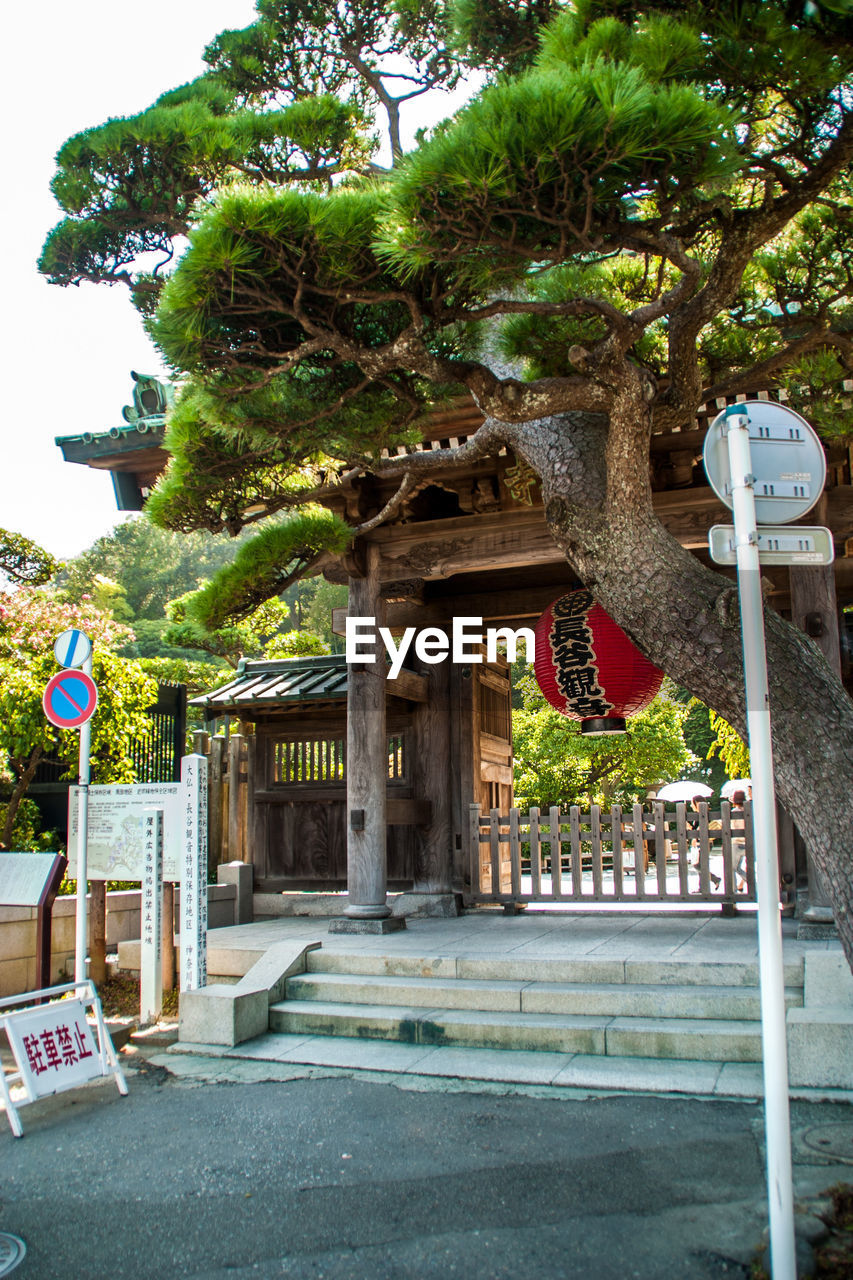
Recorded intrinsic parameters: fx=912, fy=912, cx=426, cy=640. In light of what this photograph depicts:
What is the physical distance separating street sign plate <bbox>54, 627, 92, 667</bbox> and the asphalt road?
9.71ft

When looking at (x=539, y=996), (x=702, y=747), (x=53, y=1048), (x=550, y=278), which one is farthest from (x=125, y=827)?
(x=702, y=747)

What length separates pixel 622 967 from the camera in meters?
6.46

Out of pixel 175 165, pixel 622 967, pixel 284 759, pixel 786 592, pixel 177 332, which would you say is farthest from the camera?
pixel 284 759

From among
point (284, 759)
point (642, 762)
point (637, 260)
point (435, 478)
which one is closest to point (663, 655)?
point (637, 260)

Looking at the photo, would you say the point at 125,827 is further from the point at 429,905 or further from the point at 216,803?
the point at 216,803

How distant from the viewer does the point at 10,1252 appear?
3.58 metres

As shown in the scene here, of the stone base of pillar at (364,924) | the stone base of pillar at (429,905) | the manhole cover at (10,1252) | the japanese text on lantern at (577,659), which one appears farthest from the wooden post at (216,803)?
the manhole cover at (10,1252)

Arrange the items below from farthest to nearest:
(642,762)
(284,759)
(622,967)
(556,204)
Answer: (642,762) < (284,759) < (622,967) < (556,204)

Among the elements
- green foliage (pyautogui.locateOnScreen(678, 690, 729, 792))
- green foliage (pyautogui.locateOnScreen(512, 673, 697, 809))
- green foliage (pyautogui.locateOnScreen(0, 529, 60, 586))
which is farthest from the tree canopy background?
green foliage (pyautogui.locateOnScreen(678, 690, 729, 792))

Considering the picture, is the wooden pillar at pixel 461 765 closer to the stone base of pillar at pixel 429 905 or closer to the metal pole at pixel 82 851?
the stone base of pillar at pixel 429 905

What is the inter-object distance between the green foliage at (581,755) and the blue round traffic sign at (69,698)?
16.0 metres

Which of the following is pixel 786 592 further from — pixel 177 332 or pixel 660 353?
pixel 177 332

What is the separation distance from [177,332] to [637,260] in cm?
354

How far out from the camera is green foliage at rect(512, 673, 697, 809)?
2183 cm
